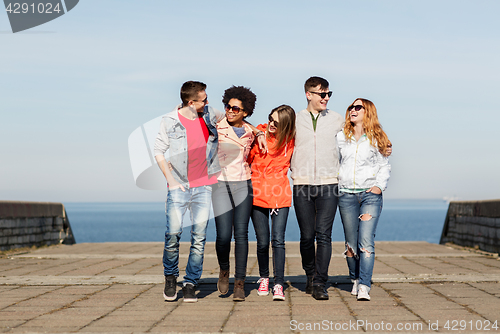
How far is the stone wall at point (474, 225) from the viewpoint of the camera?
9.12 meters

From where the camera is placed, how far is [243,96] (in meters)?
4.53

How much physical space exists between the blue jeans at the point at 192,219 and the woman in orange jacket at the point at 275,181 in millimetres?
477

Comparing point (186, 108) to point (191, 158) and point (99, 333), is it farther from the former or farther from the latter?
point (99, 333)

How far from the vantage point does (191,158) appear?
4.42m

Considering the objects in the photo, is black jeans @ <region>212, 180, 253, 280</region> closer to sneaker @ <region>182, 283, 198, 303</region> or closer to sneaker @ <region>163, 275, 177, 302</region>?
sneaker @ <region>182, 283, 198, 303</region>

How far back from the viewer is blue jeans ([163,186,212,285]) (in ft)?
14.5

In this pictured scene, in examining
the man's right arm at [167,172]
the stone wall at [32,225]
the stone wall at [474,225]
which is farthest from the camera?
the stone wall at [32,225]

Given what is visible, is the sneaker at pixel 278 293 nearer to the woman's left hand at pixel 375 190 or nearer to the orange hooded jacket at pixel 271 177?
the orange hooded jacket at pixel 271 177

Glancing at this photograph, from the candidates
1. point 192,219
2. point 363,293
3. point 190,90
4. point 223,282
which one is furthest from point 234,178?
point 363,293

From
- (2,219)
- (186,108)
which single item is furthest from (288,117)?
(2,219)

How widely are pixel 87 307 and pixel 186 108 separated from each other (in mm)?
1919

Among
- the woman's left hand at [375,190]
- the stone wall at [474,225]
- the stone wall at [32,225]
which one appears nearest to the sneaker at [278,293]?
the woman's left hand at [375,190]

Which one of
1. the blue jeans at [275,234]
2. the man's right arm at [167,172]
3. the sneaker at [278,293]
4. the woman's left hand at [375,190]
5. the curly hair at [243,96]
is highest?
the curly hair at [243,96]

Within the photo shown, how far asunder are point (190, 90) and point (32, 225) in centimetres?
795
